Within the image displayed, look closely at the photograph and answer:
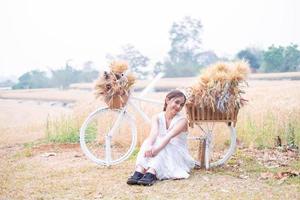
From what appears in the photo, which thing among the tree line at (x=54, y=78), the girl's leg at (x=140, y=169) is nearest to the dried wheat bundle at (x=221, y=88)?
the girl's leg at (x=140, y=169)

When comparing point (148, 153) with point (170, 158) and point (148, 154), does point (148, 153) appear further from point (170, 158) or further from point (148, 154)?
point (170, 158)

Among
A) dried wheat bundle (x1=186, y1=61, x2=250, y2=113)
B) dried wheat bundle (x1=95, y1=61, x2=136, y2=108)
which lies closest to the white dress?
dried wheat bundle (x1=186, y1=61, x2=250, y2=113)

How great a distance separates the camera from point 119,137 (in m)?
6.11

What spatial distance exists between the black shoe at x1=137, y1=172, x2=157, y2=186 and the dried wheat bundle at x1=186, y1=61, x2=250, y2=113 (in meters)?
0.71

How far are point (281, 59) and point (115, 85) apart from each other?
595cm

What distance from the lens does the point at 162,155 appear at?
12.9 ft

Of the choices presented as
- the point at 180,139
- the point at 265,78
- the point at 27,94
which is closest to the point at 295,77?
the point at 265,78

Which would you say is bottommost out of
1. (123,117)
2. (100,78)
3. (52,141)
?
(52,141)

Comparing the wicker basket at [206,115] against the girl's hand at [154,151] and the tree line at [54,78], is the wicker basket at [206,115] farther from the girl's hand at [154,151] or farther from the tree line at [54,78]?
the tree line at [54,78]

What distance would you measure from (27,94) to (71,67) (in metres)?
1.09

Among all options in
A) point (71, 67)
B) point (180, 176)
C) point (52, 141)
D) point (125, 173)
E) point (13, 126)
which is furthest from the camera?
point (71, 67)

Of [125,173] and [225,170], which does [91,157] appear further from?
[225,170]

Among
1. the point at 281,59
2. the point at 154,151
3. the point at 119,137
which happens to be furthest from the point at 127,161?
the point at 281,59

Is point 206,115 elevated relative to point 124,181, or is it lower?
elevated
